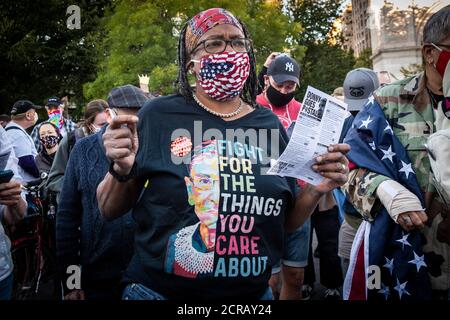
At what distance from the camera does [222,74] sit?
2008mm

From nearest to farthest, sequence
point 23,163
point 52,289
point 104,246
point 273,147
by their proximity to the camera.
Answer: point 273,147 → point 104,246 → point 23,163 → point 52,289

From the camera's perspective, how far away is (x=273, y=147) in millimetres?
1995

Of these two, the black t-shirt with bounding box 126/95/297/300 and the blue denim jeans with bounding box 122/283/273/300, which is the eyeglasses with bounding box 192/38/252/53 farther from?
the blue denim jeans with bounding box 122/283/273/300

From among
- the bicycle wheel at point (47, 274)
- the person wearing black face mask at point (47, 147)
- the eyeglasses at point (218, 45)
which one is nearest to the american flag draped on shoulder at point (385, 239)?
the eyeglasses at point (218, 45)

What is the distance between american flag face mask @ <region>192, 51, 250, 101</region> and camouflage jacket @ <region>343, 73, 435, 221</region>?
0.88 metres

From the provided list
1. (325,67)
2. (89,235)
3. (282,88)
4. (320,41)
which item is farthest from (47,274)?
(320,41)

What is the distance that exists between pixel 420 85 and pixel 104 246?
203 cm

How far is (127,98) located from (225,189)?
5.26ft

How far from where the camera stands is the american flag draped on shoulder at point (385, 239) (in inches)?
92.0

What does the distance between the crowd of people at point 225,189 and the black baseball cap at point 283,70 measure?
1.57 metres

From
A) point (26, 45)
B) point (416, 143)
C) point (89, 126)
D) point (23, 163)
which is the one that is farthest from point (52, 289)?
point (26, 45)

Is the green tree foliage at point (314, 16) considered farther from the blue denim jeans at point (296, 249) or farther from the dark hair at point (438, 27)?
the dark hair at point (438, 27)

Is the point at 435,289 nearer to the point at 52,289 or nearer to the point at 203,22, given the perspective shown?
the point at 203,22

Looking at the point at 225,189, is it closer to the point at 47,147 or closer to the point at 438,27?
the point at 438,27
